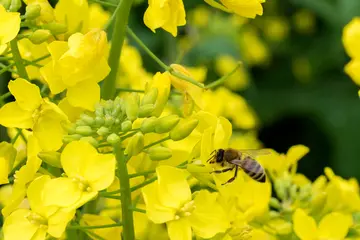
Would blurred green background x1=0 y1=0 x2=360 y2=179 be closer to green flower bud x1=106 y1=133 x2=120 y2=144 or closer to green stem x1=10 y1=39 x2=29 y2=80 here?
green stem x1=10 y1=39 x2=29 y2=80

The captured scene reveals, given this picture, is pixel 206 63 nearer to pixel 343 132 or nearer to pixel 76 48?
pixel 343 132

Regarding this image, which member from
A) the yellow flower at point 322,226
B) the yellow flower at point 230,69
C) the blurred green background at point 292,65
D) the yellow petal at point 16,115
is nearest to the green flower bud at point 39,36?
the yellow petal at point 16,115

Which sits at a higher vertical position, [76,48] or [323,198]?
[76,48]

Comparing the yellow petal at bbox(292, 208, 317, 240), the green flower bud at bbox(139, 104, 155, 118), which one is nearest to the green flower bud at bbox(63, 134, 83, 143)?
the green flower bud at bbox(139, 104, 155, 118)

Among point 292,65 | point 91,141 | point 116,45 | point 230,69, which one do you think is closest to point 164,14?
point 116,45

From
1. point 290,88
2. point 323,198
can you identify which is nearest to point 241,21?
point 290,88

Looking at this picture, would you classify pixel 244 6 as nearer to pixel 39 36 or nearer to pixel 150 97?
pixel 150 97
